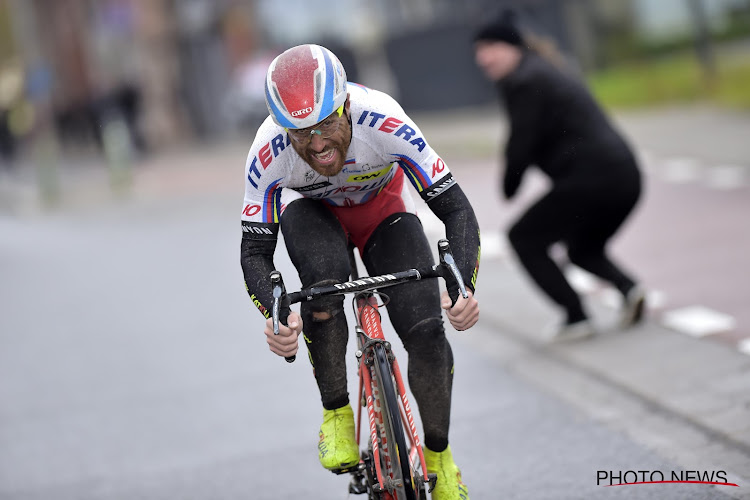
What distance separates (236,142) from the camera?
32531mm

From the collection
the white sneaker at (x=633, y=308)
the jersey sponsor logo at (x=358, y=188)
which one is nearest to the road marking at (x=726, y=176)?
the white sneaker at (x=633, y=308)

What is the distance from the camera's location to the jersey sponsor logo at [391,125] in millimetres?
4496

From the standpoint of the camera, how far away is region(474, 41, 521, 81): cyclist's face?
7.41 metres

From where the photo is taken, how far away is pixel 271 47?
32.8 metres

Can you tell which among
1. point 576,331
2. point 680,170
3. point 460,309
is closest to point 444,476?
point 460,309

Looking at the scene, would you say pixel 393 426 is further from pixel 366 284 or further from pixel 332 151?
pixel 332 151

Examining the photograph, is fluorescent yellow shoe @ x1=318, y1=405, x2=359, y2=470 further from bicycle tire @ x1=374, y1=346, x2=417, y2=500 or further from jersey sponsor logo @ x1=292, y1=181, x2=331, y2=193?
jersey sponsor logo @ x1=292, y1=181, x2=331, y2=193

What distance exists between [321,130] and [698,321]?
4197 mm

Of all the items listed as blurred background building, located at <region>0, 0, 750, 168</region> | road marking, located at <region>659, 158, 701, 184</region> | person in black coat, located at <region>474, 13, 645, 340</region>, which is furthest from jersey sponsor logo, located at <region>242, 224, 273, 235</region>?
blurred background building, located at <region>0, 0, 750, 168</region>

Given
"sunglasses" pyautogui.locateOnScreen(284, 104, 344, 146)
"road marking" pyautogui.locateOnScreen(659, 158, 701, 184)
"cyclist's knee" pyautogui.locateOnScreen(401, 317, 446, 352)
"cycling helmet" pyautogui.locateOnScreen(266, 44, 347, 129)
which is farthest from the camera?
"road marking" pyautogui.locateOnScreen(659, 158, 701, 184)

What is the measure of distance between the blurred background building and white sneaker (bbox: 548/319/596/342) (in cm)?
1149

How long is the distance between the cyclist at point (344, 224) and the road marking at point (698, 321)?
10.4 ft

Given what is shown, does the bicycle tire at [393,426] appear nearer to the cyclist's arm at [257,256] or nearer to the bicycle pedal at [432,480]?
the bicycle pedal at [432,480]

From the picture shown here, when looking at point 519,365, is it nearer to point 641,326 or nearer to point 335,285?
point 641,326
